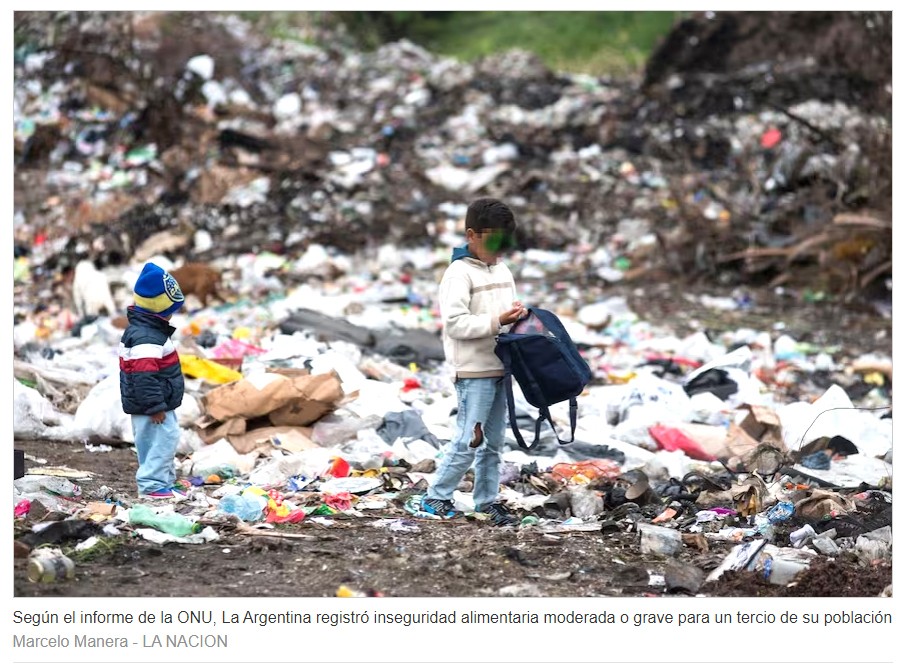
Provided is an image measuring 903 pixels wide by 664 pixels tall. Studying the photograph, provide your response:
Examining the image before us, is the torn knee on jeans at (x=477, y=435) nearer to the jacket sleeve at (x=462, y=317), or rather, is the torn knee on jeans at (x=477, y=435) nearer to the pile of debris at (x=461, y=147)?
the jacket sleeve at (x=462, y=317)

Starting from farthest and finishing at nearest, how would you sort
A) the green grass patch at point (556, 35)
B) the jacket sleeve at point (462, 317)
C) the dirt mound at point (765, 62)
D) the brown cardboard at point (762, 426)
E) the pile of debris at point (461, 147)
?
the green grass patch at point (556, 35) < the dirt mound at point (765, 62) < the pile of debris at point (461, 147) < the brown cardboard at point (762, 426) < the jacket sleeve at point (462, 317)

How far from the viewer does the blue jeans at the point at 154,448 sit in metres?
4.43

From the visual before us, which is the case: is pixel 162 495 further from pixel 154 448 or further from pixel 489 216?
pixel 489 216

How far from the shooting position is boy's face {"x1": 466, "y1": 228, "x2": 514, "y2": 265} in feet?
13.2

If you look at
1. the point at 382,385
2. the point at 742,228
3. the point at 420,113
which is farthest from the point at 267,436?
the point at 420,113

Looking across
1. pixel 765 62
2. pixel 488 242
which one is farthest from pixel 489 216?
pixel 765 62

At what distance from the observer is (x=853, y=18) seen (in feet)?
45.0

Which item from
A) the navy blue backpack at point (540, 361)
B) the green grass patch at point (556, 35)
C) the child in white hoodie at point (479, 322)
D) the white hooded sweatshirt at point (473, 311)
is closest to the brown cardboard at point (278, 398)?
the child in white hoodie at point (479, 322)

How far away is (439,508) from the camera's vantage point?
14.3ft

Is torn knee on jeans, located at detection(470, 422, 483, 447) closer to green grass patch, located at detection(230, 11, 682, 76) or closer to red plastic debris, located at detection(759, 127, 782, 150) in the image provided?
red plastic debris, located at detection(759, 127, 782, 150)

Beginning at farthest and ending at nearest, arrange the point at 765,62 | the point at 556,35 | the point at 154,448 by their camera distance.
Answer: the point at 556,35, the point at 765,62, the point at 154,448

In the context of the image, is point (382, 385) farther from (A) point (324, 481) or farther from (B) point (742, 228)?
(B) point (742, 228)

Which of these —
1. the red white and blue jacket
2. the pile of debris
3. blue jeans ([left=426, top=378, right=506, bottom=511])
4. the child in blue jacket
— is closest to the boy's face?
blue jeans ([left=426, top=378, right=506, bottom=511])

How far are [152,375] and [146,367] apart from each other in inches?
1.6
